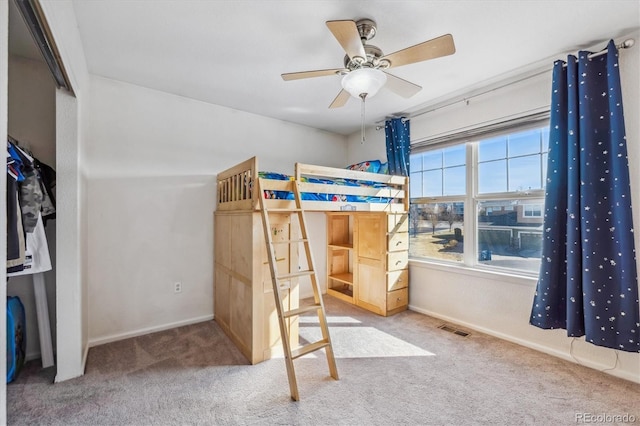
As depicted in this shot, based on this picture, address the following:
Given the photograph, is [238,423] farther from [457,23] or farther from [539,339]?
[457,23]

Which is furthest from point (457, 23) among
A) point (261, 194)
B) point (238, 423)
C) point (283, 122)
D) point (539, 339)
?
point (238, 423)

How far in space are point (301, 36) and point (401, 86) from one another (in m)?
0.81

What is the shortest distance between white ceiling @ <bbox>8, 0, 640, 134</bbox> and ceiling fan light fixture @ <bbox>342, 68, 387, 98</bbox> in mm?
377

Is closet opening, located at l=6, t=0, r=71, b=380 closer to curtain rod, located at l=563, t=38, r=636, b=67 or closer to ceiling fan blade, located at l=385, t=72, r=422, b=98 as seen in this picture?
ceiling fan blade, located at l=385, t=72, r=422, b=98

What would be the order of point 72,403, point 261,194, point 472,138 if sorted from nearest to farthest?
point 72,403
point 261,194
point 472,138

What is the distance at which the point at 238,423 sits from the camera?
5.53 ft

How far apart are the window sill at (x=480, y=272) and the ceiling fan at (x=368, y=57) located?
1.93m

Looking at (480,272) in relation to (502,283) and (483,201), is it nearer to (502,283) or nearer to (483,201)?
(502,283)

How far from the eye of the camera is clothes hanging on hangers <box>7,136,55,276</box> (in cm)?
138

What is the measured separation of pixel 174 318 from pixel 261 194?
1790 millimetres

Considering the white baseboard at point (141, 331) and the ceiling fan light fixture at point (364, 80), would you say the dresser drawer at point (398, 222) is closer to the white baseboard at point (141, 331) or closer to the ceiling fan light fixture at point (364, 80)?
the ceiling fan light fixture at point (364, 80)

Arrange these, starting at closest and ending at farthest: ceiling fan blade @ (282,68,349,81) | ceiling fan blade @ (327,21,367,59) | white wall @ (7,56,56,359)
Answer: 1. ceiling fan blade @ (327,21,367,59)
2. ceiling fan blade @ (282,68,349,81)
3. white wall @ (7,56,56,359)

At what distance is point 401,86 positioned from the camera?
7.14 feet

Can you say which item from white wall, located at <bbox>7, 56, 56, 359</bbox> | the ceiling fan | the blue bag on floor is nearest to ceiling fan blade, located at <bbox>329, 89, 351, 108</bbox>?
the ceiling fan
